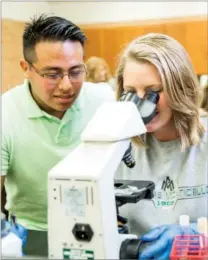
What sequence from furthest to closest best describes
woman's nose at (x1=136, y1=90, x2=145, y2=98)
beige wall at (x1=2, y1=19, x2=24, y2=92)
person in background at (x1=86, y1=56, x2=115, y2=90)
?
person in background at (x1=86, y1=56, x2=115, y2=90) → beige wall at (x1=2, y1=19, x2=24, y2=92) → woman's nose at (x1=136, y1=90, x2=145, y2=98)

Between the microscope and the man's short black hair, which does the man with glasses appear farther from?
the microscope

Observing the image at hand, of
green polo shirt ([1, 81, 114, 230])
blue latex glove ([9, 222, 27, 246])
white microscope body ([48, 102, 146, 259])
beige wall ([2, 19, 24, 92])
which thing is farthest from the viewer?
beige wall ([2, 19, 24, 92])

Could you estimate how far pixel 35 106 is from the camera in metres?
1.41

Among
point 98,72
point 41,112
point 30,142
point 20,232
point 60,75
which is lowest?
point 20,232

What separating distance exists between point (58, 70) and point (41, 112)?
0.69ft

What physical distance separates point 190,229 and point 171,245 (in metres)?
0.09

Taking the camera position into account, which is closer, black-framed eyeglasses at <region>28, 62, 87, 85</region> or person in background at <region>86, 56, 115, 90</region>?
black-framed eyeglasses at <region>28, 62, 87, 85</region>

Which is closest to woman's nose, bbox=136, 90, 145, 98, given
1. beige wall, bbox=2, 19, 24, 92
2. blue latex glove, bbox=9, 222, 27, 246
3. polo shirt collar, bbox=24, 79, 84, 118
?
polo shirt collar, bbox=24, 79, 84, 118

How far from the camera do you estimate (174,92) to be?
124 centimetres

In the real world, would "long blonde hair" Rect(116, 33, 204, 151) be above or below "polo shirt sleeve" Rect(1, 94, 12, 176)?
above

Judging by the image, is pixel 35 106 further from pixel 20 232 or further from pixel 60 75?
pixel 20 232

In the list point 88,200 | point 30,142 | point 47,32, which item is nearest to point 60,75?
point 47,32

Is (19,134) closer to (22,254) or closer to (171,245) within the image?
(22,254)

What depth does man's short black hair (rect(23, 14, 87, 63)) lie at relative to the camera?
1263mm
